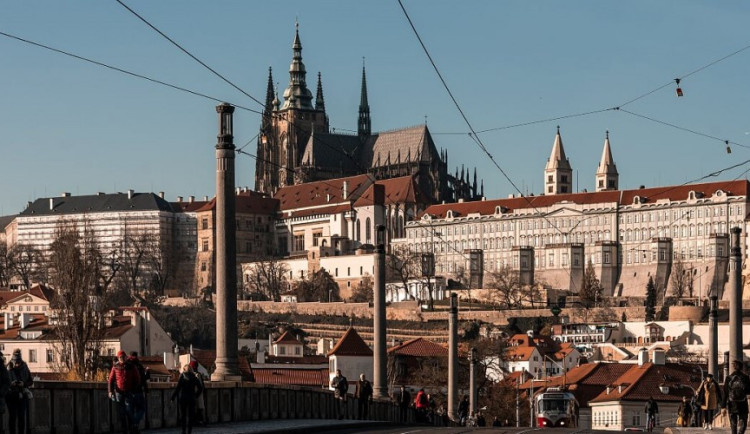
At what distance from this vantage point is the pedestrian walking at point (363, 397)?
32188mm

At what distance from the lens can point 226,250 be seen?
25234mm

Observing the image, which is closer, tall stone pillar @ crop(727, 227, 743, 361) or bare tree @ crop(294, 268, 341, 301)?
tall stone pillar @ crop(727, 227, 743, 361)

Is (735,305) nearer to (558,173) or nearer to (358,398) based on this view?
(358,398)

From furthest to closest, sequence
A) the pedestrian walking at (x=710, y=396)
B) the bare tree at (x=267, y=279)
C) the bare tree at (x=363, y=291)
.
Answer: the bare tree at (x=267, y=279) → the bare tree at (x=363, y=291) → the pedestrian walking at (x=710, y=396)

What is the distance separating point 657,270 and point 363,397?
4962 inches

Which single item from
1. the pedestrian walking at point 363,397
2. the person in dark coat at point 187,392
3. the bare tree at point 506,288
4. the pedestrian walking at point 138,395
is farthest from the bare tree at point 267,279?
the pedestrian walking at point 138,395

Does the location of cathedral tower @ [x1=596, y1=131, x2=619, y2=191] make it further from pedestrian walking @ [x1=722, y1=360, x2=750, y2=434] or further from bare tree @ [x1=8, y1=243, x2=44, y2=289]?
pedestrian walking @ [x1=722, y1=360, x2=750, y2=434]

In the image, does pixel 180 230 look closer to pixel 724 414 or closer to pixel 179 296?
pixel 179 296

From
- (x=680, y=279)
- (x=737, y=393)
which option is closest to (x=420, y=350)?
(x=737, y=393)

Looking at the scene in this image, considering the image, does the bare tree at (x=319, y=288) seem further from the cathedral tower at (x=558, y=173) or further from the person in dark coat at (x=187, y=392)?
the person in dark coat at (x=187, y=392)

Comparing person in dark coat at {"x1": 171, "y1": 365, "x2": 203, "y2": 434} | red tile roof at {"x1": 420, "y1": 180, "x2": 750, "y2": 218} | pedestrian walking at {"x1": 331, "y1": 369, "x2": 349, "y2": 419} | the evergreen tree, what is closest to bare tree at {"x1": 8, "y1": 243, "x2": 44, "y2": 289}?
red tile roof at {"x1": 420, "y1": 180, "x2": 750, "y2": 218}

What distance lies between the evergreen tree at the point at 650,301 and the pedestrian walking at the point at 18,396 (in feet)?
393

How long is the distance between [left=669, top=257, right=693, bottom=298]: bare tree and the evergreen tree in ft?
6.85

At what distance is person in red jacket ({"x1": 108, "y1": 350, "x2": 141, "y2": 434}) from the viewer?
67.1 ft
